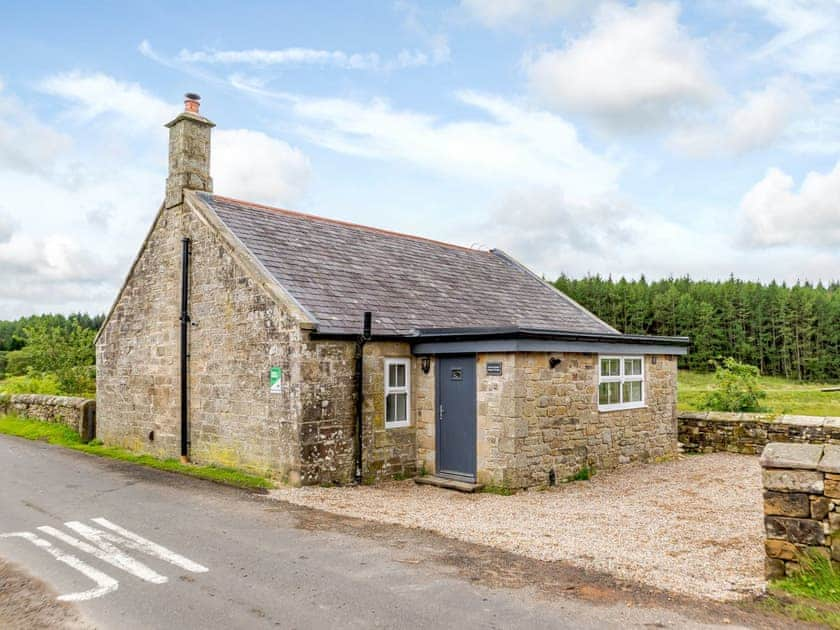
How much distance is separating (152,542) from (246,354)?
17.7ft

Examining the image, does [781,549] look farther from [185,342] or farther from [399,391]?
Result: [185,342]

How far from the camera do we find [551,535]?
839 cm

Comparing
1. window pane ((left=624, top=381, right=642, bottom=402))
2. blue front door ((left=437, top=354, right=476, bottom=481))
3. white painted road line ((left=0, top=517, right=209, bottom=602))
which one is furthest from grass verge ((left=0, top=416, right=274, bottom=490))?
window pane ((left=624, top=381, right=642, bottom=402))

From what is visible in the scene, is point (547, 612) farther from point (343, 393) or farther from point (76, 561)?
point (343, 393)

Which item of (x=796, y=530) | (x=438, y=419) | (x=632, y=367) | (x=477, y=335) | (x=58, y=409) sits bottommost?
(x=58, y=409)

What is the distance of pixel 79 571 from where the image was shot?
6805mm

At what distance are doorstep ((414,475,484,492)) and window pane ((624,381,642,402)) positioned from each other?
5079mm

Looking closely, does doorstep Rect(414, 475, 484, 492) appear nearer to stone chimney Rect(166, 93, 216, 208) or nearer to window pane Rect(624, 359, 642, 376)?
window pane Rect(624, 359, 642, 376)

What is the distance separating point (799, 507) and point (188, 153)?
14224mm

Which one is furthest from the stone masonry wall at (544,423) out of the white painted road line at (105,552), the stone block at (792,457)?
the white painted road line at (105,552)

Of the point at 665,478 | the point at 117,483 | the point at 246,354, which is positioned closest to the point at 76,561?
the point at 117,483

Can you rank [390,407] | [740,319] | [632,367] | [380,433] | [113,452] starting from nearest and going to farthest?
[380,433] → [390,407] → [632,367] → [113,452] → [740,319]

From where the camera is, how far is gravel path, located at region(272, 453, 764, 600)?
6.95 metres

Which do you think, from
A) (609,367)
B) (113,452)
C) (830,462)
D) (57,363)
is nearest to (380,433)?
(609,367)
